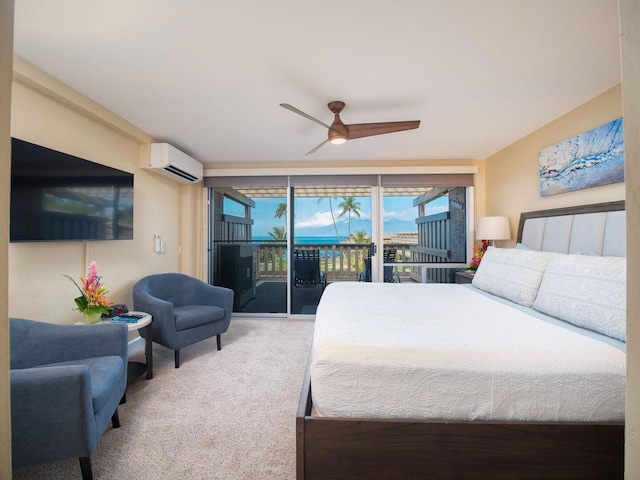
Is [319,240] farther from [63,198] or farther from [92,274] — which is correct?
[63,198]

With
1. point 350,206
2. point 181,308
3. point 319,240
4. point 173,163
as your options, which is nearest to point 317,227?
point 319,240

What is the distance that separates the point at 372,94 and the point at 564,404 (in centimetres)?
212

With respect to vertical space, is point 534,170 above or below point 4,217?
above

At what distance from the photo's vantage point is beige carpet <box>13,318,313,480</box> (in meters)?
1.38

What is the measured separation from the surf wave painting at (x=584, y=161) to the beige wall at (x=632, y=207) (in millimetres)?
1904

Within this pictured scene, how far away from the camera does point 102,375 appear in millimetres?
1449

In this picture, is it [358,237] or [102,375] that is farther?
[358,237]

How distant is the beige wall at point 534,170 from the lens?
205cm

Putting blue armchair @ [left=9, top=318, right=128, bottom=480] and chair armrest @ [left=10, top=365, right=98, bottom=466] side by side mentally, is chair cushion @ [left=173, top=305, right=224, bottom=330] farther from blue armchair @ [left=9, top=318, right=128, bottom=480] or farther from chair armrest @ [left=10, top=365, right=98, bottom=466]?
chair armrest @ [left=10, top=365, right=98, bottom=466]

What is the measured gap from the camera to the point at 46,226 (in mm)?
1805

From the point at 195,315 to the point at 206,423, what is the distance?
1.04m

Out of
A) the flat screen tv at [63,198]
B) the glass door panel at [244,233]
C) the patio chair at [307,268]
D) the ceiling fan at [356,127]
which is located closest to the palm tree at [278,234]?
the glass door panel at [244,233]

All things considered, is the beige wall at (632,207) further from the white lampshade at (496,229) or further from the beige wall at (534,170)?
the white lampshade at (496,229)

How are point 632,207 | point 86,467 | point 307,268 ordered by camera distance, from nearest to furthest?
point 632,207, point 86,467, point 307,268
